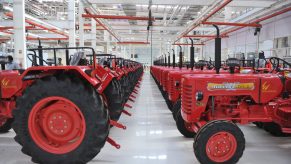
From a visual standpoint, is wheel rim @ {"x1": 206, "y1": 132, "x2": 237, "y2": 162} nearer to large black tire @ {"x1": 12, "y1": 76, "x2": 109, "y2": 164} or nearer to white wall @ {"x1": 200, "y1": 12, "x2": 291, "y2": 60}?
large black tire @ {"x1": 12, "y1": 76, "x2": 109, "y2": 164}

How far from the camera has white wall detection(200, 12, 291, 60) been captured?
1097 cm

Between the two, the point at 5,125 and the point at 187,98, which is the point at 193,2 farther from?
the point at 5,125

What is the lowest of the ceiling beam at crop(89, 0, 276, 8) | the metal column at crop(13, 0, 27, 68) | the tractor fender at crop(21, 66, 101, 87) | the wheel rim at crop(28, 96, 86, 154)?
the wheel rim at crop(28, 96, 86, 154)

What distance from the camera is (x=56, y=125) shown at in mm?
3072

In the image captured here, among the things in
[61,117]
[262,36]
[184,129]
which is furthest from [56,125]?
[262,36]

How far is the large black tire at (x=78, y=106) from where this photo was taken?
115 inches

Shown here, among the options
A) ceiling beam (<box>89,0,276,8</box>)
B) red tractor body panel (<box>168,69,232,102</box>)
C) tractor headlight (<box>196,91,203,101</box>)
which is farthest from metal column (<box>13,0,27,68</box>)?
tractor headlight (<box>196,91,203,101</box>)

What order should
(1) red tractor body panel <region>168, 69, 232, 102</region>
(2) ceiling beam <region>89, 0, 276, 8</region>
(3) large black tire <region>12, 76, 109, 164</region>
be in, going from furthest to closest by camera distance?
(2) ceiling beam <region>89, 0, 276, 8</region> → (1) red tractor body panel <region>168, 69, 232, 102</region> → (3) large black tire <region>12, 76, 109, 164</region>

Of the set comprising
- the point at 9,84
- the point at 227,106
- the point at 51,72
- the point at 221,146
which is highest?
the point at 51,72

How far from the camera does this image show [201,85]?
3.46m

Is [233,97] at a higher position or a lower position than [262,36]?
lower

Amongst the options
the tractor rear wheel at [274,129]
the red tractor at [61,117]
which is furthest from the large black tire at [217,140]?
the tractor rear wheel at [274,129]

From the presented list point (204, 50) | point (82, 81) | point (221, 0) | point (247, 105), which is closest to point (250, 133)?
point (247, 105)

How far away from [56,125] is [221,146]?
1904 mm
